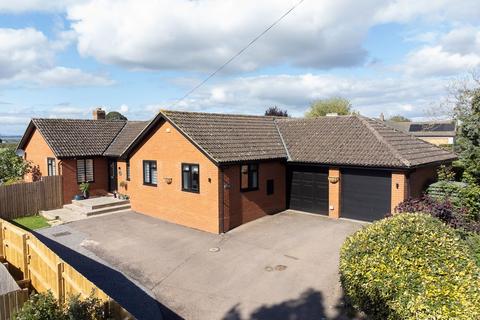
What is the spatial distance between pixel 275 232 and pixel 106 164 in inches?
571

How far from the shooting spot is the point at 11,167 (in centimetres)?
2502

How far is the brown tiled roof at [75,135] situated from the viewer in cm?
2268

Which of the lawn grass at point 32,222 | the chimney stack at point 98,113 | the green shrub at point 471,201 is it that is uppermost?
the chimney stack at point 98,113

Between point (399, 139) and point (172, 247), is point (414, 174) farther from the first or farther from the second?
point (172, 247)

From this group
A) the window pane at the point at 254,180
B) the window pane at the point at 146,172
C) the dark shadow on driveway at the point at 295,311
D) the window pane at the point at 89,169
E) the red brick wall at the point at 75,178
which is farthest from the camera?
the window pane at the point at 89,169

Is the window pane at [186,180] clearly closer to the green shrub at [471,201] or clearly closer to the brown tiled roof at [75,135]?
the brown tiled roof at [75,135]

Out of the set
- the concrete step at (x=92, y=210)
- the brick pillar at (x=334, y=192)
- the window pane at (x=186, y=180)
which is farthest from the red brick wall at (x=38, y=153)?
the brick pillar at (x=334, y=192)

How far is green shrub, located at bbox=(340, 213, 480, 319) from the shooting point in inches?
259

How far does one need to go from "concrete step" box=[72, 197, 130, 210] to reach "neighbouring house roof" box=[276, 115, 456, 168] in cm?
1062

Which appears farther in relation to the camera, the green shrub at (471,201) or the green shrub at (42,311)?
the green shrub at (471,201)

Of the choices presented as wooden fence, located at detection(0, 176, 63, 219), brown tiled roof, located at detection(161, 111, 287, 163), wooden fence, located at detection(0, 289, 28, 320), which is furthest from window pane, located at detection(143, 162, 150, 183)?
wooden fence, located at detection(0, 289, 28, 320)

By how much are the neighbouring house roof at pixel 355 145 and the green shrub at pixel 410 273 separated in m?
6.68

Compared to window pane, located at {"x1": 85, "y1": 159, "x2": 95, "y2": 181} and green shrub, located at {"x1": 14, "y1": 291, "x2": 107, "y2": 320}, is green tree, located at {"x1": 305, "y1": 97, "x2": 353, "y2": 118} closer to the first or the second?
window pane, located at {"x1": 85, "y1": 159, "x2": 95, "y2": 181}

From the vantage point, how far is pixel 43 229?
56.5ft
